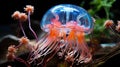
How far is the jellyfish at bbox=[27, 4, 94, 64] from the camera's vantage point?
1615mm

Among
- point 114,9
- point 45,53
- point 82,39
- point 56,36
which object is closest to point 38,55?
point 45,53

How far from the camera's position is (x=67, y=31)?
5.42 ft

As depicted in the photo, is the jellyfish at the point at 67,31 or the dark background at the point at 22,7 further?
the dark background at the point at 22,7

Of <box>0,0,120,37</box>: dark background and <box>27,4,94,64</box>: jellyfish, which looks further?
<box>0,0,120,37</box>: dark background

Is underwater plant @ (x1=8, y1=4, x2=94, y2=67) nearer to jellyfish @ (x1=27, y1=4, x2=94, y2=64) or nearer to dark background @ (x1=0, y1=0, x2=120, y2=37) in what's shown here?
jellyfish @ (x1=27, y1=4, x2=94, y2=64)

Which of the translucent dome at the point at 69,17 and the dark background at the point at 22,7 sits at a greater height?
the dark background at the point at 22,7

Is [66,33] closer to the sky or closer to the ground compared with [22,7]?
closer to the ground

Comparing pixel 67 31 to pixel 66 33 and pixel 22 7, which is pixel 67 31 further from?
pixel 22 7

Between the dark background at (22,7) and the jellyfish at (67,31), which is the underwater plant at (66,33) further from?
the dark background at (22,7)

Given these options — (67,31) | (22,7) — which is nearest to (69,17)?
(67,31)

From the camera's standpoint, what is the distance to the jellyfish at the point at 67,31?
5.30 ft

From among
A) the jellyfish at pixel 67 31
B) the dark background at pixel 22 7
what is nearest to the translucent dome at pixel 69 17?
the jellyfish at pixel 67 31

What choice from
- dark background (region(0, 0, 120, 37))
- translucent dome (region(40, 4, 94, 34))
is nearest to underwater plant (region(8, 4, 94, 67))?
translucent dome (region(40, 4, 94, 34))

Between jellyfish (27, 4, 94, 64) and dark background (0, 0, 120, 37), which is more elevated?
dark background (0, 0, 120, 37)
